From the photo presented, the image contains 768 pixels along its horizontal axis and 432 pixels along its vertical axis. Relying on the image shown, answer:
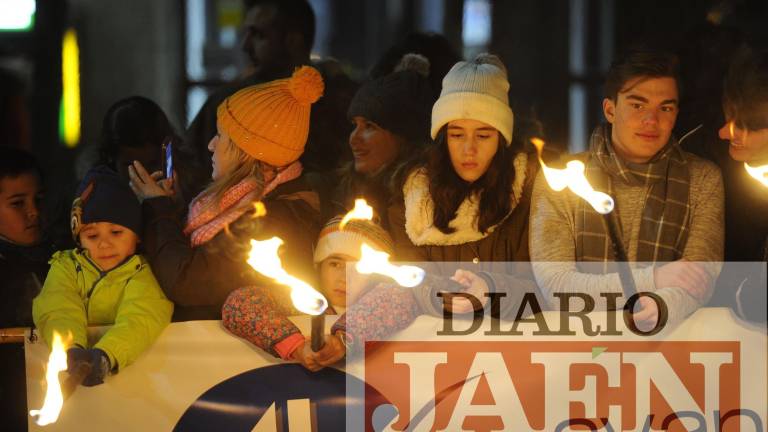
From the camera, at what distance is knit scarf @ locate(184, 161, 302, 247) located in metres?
4.66

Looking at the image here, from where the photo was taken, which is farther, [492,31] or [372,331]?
[492,31]

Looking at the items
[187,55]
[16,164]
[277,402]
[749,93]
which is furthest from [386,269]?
[187,55]

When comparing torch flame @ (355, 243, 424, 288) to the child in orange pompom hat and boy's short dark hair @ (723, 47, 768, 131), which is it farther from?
boy's short dark hair @ (723, 47, 768, 131)

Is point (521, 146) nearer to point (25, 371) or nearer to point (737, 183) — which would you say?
point (737, 183)

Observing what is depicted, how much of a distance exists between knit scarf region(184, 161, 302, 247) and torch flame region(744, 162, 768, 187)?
1.69 m

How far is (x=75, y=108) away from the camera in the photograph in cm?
861

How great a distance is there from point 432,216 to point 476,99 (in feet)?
1.48

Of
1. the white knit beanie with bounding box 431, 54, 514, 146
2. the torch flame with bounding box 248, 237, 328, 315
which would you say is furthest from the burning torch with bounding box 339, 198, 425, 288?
the white knit beanie with bounding box 431, 54, 514, 146

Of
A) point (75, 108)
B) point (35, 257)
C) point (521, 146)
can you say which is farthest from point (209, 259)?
point (75, 108)

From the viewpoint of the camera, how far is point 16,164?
5098 mm

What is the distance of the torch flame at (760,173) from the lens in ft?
14.8

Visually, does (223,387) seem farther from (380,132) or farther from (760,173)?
(760,173)

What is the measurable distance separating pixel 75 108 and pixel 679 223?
519 centimetres

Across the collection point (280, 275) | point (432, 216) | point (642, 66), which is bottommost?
point (280, 275)
